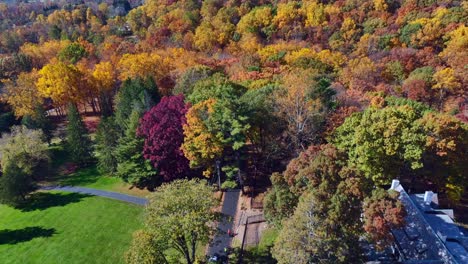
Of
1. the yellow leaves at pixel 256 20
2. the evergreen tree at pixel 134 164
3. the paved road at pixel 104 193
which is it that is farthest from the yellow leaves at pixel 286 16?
the paved road at pixel 104 193

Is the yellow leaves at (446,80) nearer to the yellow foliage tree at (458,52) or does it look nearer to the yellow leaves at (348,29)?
the yellow foliage tree at (458,52)

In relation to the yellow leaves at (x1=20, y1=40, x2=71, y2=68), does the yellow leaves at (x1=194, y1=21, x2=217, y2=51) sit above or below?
above

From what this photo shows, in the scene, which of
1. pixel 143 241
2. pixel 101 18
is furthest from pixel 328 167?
pixel 101 18

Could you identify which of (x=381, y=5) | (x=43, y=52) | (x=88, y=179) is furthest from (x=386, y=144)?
(x=43, y=52)

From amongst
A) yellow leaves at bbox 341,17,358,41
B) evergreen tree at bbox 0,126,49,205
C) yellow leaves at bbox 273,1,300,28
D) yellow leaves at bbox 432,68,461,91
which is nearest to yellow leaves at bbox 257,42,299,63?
yellow leaves at bbox 341,17,358,41

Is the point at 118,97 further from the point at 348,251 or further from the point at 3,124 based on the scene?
the point at 348,251

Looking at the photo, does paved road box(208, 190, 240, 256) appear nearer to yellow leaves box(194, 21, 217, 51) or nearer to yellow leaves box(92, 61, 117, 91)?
yellow leaves box(92, 61, 117, 91)

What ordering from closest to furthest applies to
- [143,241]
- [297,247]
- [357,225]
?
[297,247], [357,225], [143,241]
